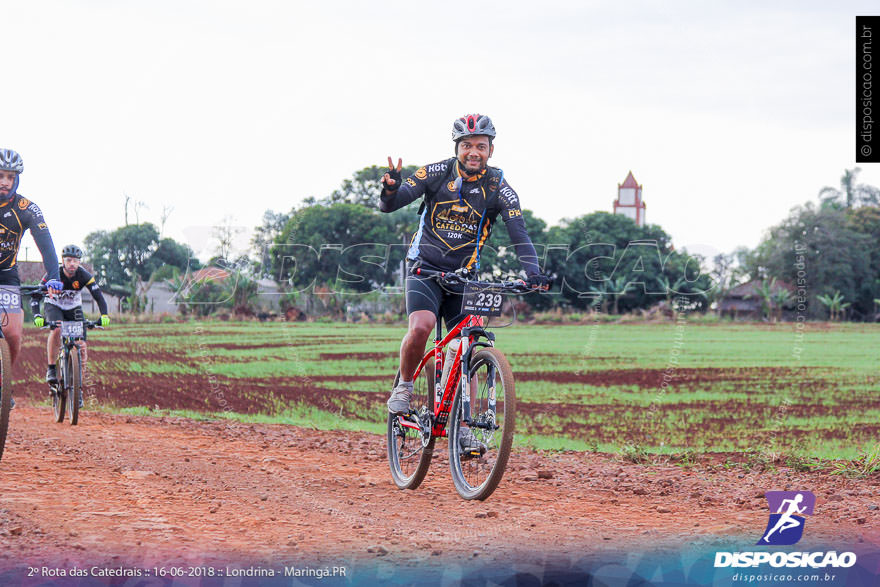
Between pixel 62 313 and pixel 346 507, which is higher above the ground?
pixel 62 313

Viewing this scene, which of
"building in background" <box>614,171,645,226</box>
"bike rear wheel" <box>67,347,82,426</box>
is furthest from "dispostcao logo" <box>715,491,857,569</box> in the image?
"building in background" <box>614,171,645,226</box>

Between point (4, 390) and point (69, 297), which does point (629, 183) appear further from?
point (4, 390)

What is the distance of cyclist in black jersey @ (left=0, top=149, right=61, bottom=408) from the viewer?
745 centimetres

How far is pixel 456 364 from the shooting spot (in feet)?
19.7

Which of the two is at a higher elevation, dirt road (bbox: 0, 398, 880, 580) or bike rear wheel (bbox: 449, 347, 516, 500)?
bike rear wheel (bbox: 449, 347, 516, 500)

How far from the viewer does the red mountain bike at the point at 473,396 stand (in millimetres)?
5598

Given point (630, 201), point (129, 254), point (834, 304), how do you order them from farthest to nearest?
point (630, 201), point (834, 304), point (129, 254)

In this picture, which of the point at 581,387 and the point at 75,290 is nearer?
the point at 75,290

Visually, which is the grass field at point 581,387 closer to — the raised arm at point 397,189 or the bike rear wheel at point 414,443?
the bike rear wheel at point 414,443

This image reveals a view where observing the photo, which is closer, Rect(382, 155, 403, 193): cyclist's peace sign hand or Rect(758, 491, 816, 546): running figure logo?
Rect(758, 491, 816, 546): running figure logo

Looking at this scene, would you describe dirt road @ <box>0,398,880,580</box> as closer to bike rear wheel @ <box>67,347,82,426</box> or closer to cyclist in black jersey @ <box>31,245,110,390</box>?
bike rear wheel @ <box>67,347,82,426</box>

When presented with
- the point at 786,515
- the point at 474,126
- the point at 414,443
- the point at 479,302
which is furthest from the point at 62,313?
the point at 786,515

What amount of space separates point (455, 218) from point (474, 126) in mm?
695

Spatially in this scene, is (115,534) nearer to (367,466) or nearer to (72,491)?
(72,491)
